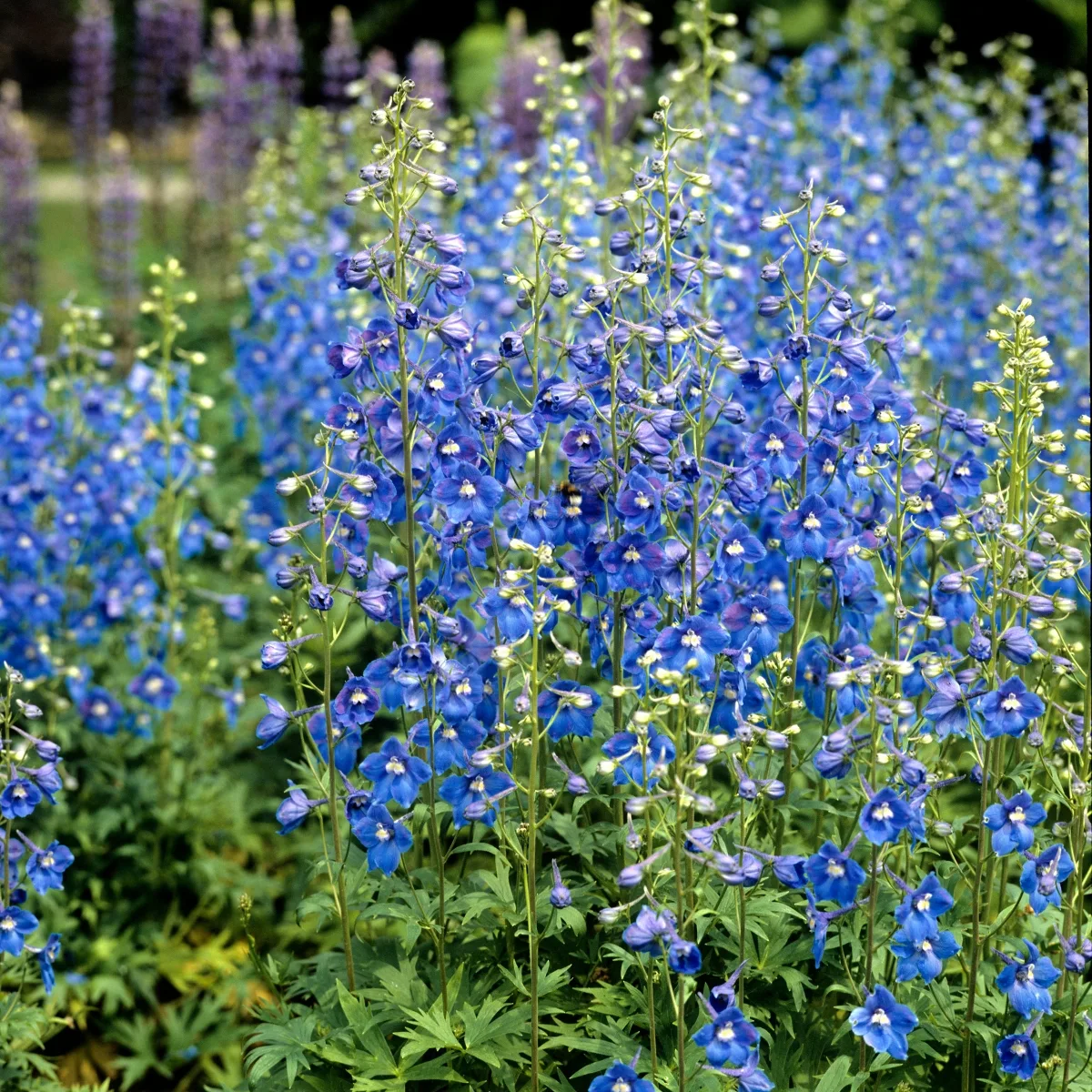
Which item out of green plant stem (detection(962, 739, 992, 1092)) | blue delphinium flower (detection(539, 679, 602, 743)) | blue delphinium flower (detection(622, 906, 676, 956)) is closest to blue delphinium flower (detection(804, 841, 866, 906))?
green plant stem (detection(962, 739, 992, 1092))

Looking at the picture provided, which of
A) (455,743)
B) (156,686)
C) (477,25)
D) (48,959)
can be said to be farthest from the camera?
(477,25)

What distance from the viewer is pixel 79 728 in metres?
4.54

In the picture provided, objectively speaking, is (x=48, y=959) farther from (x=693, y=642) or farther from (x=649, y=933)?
(x=693, y=642)

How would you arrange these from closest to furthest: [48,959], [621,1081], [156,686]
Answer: [621,1081] < [48,959] < [156,686]

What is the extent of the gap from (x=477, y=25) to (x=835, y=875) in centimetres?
1105

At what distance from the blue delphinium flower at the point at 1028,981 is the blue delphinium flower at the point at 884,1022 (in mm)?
228

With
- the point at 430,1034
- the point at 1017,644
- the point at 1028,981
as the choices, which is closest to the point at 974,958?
the point at 1028,981

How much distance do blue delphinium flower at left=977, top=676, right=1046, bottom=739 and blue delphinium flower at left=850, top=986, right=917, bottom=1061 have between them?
53cm

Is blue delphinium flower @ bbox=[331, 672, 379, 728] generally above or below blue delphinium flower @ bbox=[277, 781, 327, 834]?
above

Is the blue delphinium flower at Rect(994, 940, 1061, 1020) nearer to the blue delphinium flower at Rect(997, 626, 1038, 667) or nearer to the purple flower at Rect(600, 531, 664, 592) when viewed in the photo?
the blue delphinium flower at Rect(997, 626, 1038, 667)

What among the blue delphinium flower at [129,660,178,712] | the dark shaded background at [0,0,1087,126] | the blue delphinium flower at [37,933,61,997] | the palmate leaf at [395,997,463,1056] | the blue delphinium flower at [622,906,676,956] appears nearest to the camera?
the blue delphinium flower at [622,906,676,956]

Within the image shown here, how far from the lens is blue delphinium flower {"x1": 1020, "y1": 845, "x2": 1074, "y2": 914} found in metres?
2.74

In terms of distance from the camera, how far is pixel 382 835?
285 centimetres

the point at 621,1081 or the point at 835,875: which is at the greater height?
the point at 835,875
